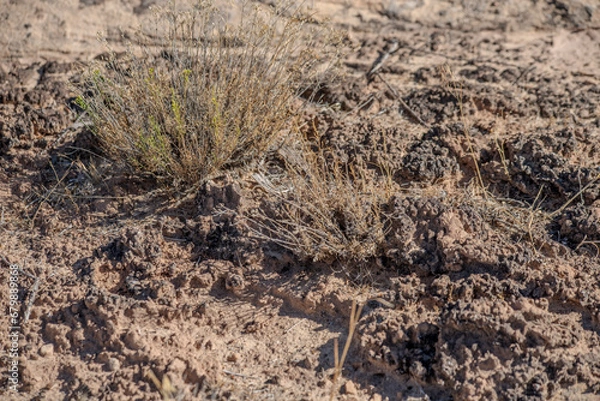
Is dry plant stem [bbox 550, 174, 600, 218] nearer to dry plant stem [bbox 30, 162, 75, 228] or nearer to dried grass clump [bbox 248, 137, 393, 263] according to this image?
dried grass clump [bbox 248, 137, 393, 263]

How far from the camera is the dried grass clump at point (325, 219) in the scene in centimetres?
322

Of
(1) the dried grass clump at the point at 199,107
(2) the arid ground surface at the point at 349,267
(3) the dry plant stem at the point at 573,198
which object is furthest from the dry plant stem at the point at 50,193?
(3) the dry plant stem at the point at 573,198

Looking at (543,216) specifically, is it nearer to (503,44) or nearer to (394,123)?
(394,123)

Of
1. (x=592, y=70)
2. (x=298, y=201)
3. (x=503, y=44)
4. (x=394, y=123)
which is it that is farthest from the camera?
(x=503, y=44)

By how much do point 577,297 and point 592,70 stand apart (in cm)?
235

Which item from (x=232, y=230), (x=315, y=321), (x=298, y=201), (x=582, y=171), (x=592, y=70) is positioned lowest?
(x=315, y=321)

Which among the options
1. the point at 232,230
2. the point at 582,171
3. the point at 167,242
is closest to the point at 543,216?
the point at 582,171

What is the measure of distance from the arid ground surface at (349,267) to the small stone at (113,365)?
0.6 inches

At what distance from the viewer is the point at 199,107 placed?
142 inches

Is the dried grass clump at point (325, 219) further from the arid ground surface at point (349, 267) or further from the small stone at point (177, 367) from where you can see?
the small stone at point (177, 367)

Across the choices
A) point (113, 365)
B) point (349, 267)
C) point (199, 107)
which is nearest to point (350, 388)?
point (349, 267)

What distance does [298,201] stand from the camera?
3373 millimetres

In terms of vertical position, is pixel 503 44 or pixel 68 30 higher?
pixel 503 44

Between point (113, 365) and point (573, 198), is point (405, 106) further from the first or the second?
point (113, 365)
